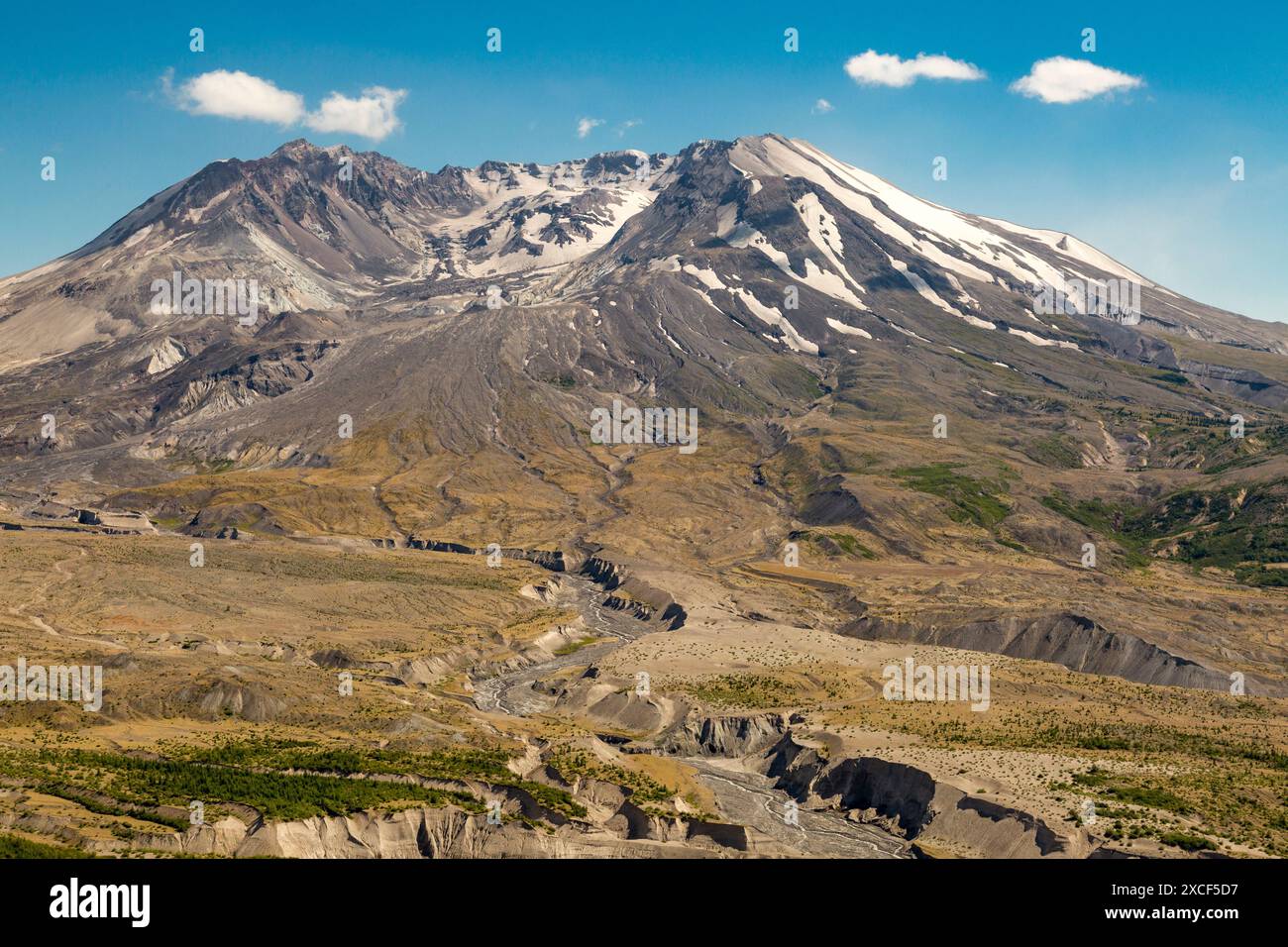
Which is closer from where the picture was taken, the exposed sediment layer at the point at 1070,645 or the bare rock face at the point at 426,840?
the bare rock face at the point at 426,840

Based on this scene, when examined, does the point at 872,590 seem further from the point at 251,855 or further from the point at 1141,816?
the point at 251,855

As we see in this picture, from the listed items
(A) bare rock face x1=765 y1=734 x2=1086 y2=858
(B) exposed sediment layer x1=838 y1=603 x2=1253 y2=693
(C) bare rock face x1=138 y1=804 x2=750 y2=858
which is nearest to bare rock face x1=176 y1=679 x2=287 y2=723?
(C) bare rock face x1=138 y1=804 x2=750 y2=858

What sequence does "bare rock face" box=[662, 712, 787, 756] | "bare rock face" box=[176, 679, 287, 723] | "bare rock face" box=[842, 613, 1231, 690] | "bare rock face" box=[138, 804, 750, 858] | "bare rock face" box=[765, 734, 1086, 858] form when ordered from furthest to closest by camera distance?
1. "bare rock face" box=[842, 613, 1231, 690]
2. "bare rock face" box=[662, 712, 787, 756]
3. "bare rock face" box=[176, 679, 287, 723]
4. "bare rock face" box=[765, 734, 1086, 858]
5. "bare rock face" box=[138, 804, 750, 858]

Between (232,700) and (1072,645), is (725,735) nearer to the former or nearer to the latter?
(232,700)

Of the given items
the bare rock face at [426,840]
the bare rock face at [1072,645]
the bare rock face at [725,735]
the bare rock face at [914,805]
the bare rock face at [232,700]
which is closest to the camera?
the bare rock face at [426,840]

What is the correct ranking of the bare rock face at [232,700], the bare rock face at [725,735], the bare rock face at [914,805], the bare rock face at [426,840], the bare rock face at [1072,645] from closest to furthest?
the bare rock face at [426,840]
the bare rock face at [914,805]
the bare rock face at [232,700]
the bare rock face at [725,735]
the bare rock face at [1072,645]

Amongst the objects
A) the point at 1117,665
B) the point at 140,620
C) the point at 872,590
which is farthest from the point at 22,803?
the point at 872,590

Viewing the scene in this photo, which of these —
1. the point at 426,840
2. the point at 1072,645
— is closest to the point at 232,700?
the point at 426,840

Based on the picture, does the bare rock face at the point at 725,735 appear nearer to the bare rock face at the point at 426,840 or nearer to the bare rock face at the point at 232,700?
the bare rock face at the point at 426,840

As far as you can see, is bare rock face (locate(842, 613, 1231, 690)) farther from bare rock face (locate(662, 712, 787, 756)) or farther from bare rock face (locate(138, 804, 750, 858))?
bare rock face (locate(138, 804, 750, 858))

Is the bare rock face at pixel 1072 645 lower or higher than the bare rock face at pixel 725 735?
higher

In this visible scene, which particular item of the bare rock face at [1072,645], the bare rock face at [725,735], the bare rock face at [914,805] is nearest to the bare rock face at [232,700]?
the bare rock face at [725,735]
